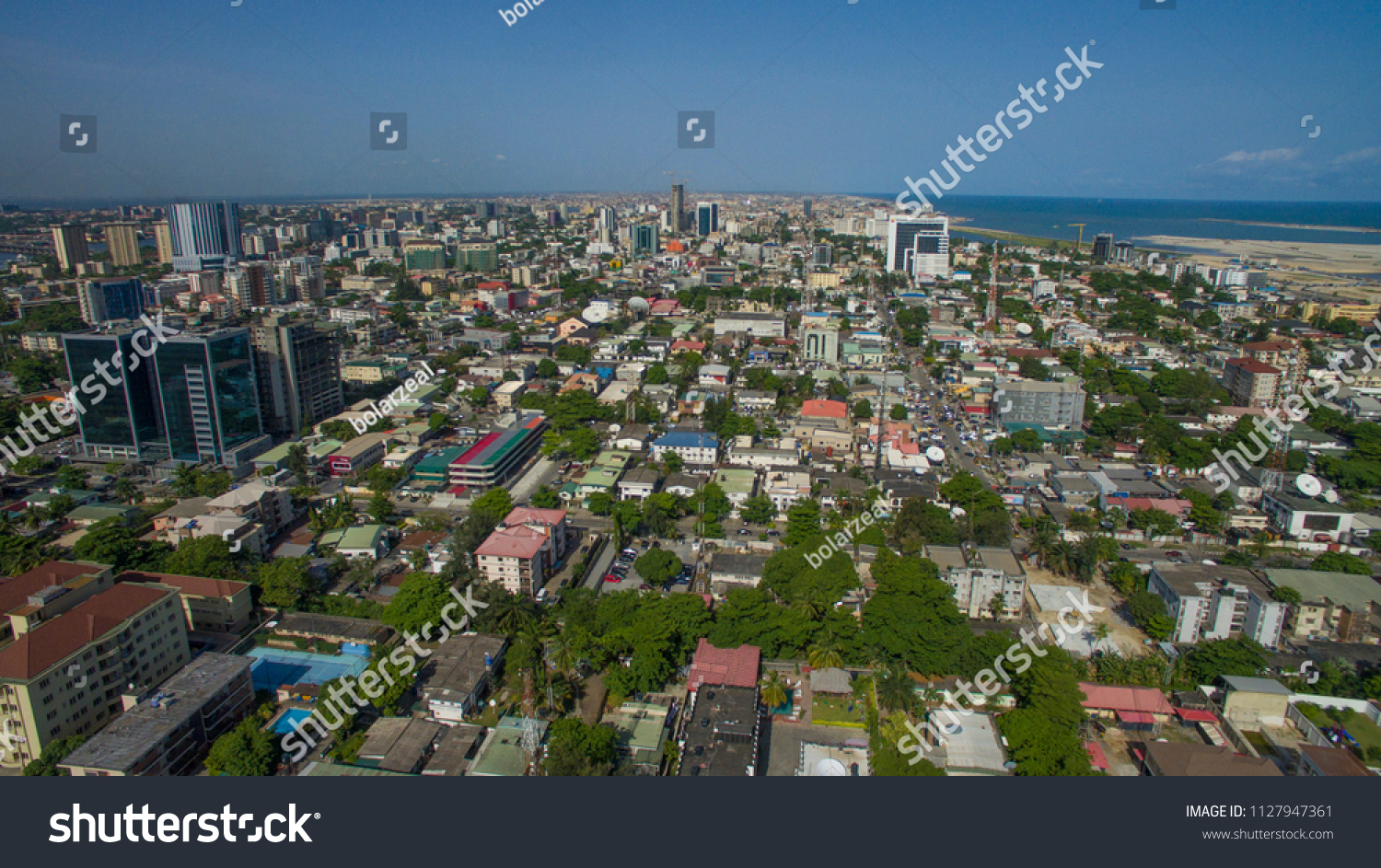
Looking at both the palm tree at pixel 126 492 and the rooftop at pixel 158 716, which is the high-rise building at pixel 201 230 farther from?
the rooftop at pixel 158 716

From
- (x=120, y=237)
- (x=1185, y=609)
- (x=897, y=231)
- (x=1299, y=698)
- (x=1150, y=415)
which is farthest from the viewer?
(x=897, y=231)

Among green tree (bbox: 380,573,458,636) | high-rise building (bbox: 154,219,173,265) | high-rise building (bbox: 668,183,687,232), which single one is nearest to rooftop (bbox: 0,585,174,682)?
green tree (bbox: 380,573,458,636)

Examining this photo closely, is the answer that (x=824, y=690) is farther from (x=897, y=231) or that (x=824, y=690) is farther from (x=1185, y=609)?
(x=897, y=231)

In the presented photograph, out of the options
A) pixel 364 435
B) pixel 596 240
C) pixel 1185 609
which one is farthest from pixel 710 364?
pixel 596 240

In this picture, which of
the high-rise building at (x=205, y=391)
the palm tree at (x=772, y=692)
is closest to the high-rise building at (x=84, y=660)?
the high-rise building at (x=205, y=391)

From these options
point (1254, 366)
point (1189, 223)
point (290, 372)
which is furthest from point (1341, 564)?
point (1189, 223)

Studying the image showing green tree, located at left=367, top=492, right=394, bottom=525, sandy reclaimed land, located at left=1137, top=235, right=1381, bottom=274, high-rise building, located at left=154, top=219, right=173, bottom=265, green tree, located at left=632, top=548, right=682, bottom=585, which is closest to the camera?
green tree, located at left=632, top=548, right=682, bottom=585

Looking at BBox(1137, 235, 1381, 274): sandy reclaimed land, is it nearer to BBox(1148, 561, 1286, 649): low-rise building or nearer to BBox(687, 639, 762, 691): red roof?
BBox(1148, 561, 1286, 649): low-rise building
